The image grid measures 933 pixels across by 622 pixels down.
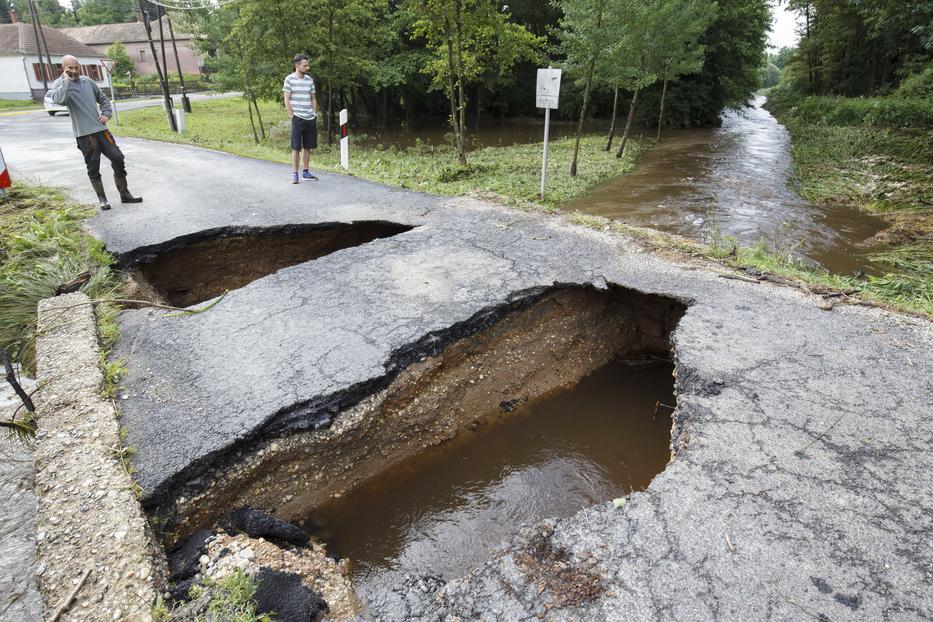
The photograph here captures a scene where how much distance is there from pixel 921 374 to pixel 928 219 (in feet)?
25.8

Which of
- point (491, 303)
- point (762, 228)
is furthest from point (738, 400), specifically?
point (762, 228)

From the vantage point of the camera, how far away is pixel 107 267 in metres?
5.16

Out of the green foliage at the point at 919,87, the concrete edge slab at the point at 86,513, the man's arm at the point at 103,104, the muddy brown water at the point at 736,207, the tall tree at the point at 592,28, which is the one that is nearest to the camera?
the concrete edge slab at the point at 86,513

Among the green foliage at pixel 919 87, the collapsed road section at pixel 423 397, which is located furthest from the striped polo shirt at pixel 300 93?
the green foliage at pixel 919 87

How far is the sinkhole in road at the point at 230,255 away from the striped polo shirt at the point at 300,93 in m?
2.81

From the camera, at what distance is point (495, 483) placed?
376 centimetres

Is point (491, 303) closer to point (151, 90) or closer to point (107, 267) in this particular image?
point (107, 267)

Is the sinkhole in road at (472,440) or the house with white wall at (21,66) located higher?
the house with white wall at (21,66)

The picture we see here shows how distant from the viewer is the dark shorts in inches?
332

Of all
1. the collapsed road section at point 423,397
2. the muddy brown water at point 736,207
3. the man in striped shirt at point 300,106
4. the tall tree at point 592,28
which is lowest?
the muddy brown water at point 736,207

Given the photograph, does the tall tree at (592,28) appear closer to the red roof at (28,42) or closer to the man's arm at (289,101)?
the man's arm at (289,101)

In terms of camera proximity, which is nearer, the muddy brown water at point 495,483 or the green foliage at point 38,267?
the muddy brown water at point 495,483

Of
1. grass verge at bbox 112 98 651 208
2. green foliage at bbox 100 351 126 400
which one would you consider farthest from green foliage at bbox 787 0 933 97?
green foliage at bbox 100 351 126 400

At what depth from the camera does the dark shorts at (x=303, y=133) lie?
8.44 meters
